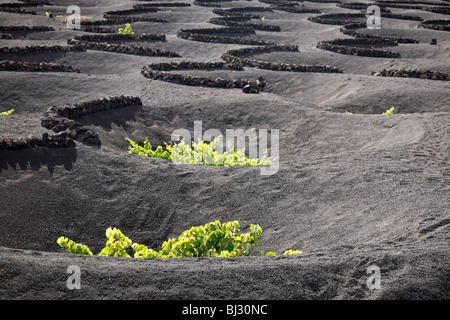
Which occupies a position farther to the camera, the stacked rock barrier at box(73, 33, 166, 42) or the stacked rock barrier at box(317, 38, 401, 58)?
the stacked rock barrier at box(73, 33, 166, 42)

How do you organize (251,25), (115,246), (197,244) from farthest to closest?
(251,25) → (115,246) → (197,244)

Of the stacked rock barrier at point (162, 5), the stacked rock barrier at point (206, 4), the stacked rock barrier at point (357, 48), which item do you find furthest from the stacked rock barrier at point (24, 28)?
the stacked rock barrier at point (206, 4)

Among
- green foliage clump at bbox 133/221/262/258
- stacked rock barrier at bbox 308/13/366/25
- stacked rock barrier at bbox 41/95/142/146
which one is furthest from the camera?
stacked rock barrier at bbox 308/13/366/25

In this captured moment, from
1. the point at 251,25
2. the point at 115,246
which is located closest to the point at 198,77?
the point at 115,246

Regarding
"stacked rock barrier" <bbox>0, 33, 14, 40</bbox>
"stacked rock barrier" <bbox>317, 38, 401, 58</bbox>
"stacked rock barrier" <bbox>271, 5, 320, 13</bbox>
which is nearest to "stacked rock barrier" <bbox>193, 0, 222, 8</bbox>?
"stacked rock barrier" <bbox>271, 5, 320, 13</bbox>

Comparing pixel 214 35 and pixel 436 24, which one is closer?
pixel 214 35

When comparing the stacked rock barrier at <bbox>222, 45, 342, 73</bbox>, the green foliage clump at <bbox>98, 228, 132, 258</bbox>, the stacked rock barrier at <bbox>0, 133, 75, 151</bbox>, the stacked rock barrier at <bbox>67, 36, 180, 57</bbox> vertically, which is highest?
the stacked rock barrier at <bbox>67, 36, 180, 57</bbox>

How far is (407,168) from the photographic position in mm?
8305

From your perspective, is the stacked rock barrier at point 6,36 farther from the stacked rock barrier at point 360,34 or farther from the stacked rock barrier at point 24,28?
the stacked rock barrier at point 360,34

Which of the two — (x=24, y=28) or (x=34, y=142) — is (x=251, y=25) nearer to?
(x=24, y=28)

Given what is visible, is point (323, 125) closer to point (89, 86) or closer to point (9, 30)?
point (89, 86)

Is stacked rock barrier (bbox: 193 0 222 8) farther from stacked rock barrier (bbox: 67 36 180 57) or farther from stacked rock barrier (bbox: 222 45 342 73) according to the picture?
stacked rock barrier (bbox: 67 36 180 57)

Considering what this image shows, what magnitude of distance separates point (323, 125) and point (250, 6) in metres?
29.6

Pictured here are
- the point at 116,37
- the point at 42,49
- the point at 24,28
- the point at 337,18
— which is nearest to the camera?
the point at 42,49
